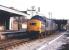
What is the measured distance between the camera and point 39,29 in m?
33.8

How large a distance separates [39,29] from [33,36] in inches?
109

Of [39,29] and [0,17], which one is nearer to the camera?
[39,29]

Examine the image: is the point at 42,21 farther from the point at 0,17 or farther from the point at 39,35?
the point at 0,17

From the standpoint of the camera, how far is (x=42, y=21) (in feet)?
115

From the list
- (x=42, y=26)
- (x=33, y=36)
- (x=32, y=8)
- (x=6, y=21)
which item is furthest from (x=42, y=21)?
(x=32, y=8)

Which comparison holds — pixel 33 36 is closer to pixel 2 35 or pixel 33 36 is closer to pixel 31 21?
pixel 31 21

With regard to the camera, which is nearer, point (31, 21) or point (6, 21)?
point (31, 21)

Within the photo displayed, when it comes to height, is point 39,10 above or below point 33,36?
above

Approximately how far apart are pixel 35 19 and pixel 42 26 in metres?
1.67

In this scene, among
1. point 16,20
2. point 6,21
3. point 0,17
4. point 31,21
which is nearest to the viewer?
point 31,21

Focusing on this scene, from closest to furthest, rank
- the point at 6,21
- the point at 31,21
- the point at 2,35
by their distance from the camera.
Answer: the point at 2,35, the point at 31,21, the point at 6,21

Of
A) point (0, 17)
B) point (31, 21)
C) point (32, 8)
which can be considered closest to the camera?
point (31, 21)

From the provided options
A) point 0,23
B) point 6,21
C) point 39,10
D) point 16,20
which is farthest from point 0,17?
point 16,20

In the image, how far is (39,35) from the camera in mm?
35719
